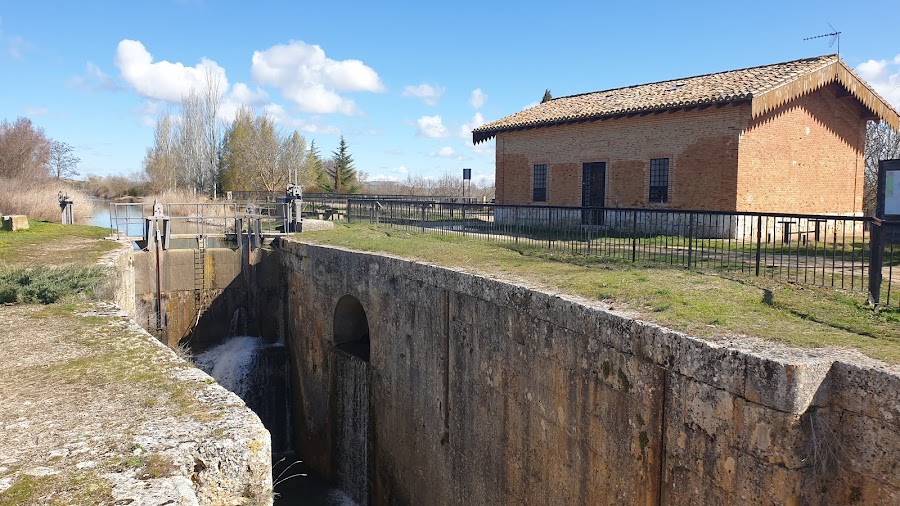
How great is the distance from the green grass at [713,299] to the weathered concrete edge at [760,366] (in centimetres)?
24

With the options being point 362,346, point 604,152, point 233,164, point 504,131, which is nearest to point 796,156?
point 604,152

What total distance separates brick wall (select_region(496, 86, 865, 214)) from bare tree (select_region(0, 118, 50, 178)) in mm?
31803

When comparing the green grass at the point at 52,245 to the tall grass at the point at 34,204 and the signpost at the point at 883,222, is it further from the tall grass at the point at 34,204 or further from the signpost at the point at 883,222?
the signpost at the point at 883,222

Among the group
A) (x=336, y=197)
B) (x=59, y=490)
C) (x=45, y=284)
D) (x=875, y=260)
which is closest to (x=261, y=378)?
(x=45, y=284)

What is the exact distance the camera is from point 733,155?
1634 cm

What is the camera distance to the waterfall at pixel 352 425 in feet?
40.4

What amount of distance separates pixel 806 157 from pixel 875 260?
13.4 m

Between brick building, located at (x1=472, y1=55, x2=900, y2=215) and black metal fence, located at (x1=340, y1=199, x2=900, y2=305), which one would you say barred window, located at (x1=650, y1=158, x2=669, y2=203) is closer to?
brick building, located at (x1=472, y1=55, x2=900, y2=215)

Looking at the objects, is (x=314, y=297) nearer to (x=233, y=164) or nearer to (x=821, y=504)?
(x=821, y=504)

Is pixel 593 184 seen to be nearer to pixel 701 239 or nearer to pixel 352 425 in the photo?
pixel 701 239

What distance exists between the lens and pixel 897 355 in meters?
4.76

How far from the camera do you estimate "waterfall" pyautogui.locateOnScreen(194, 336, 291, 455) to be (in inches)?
598

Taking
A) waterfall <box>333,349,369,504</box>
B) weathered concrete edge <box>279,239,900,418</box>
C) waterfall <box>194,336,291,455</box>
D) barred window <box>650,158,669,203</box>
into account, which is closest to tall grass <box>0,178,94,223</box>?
waterfall <box>194,336,291,455</box>

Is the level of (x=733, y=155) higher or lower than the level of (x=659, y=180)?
higher
